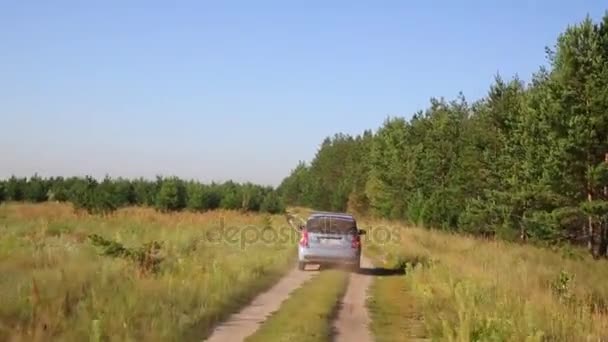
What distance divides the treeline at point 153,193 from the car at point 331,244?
125 feet

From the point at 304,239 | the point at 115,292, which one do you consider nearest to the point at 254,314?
the point at 115,292

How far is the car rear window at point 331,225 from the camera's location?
79.2 feet

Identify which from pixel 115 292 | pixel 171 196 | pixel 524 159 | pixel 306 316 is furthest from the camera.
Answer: pixel 171 196

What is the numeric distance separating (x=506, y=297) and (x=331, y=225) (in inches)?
416

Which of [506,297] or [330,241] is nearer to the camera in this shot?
[506,297]

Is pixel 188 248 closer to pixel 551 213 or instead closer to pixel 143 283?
pixel 143 283

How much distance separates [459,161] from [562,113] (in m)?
22.5

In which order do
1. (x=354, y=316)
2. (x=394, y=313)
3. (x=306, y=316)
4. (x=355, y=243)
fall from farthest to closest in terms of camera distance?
(x=355, y=243), (x=394, y=313), (x=354, y=316), (x=306, y=316)

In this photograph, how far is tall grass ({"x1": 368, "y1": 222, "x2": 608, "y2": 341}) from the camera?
1120cm

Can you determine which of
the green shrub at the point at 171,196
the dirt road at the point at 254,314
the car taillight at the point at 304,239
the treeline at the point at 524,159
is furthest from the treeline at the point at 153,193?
the dirt road at the point at 254,314

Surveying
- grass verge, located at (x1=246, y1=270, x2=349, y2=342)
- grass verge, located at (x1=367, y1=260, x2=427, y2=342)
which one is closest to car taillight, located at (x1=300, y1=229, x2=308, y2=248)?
grass verge, located at (x1=367, y1=260, x2=427, y2=342)

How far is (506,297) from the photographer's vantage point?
46.4 feet

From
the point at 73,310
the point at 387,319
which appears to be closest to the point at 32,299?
the point at 73,310

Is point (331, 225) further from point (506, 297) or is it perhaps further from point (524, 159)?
point (524, 159)
